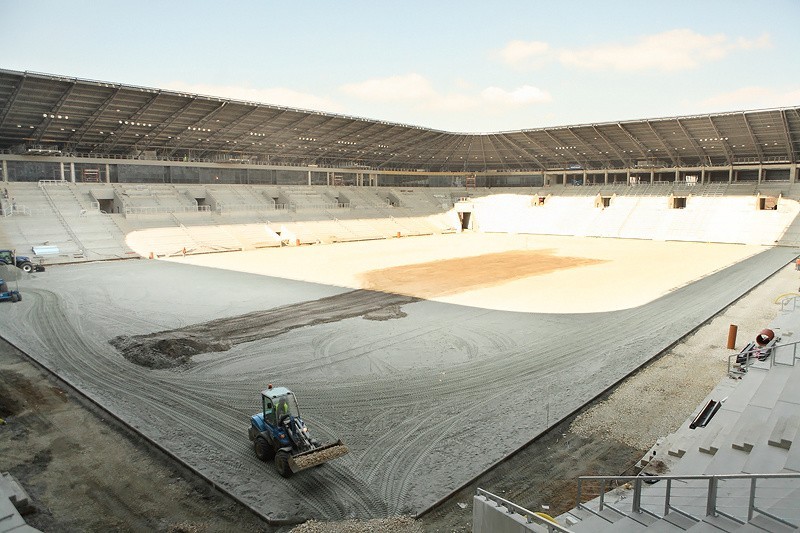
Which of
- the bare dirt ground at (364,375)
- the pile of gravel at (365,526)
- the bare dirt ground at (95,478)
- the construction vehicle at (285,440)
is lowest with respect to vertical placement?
the bare dirt ground at (95,478)

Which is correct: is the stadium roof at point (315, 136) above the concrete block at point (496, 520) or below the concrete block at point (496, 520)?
above

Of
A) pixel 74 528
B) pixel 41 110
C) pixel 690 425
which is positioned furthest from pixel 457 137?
pixel 74 528

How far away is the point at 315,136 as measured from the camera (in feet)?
171

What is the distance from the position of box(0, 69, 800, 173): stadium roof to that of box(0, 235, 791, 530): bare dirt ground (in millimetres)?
18393

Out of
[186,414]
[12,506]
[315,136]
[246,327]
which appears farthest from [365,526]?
[315,136]

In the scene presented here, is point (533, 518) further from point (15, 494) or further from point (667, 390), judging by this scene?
point (667, 390)

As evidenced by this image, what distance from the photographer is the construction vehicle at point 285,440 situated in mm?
8523

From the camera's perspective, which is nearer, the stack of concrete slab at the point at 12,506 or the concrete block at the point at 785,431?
the stack of concrete slab at the point at 12,506

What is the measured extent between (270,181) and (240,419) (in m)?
49.5

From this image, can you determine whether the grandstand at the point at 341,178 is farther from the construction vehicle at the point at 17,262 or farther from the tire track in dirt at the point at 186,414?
the tire track in dirt at the point at 186,414

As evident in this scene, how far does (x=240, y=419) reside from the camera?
1078 cm

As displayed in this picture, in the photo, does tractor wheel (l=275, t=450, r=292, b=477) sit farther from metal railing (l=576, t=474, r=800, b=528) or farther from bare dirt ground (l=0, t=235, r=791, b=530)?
metal railing (l=576, t=474, r=800, b=528)

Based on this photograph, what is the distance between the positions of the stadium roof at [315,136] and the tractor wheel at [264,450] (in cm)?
3290

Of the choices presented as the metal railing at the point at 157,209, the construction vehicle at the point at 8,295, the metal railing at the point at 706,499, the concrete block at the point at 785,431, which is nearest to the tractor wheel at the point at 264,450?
the metal railing at the point at 706,499
